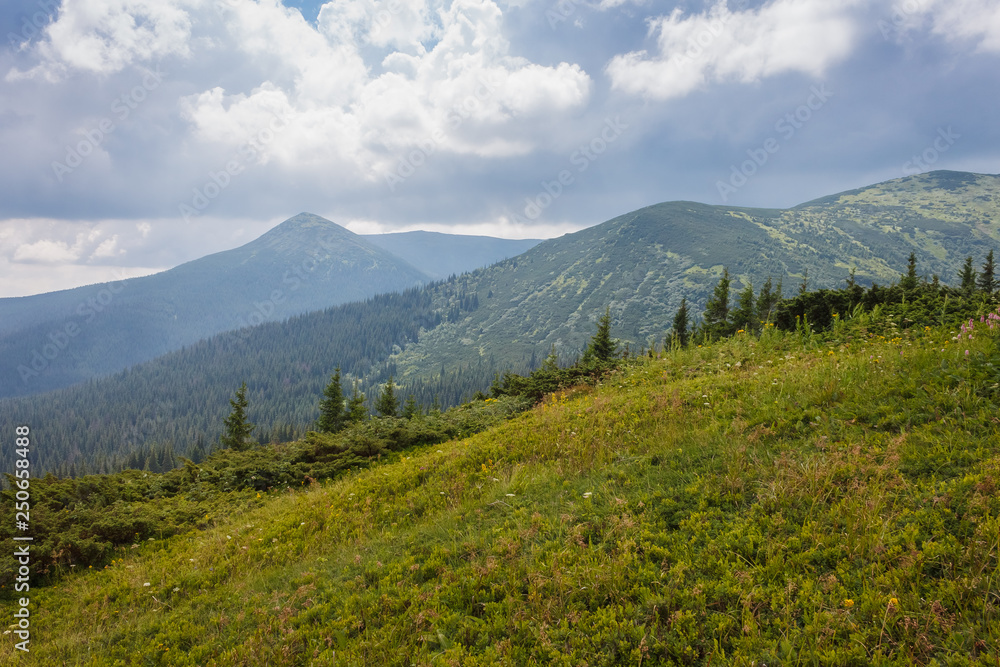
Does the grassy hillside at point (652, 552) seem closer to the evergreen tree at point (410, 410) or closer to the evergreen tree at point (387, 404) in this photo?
the evergreen tree at point (410, 410)

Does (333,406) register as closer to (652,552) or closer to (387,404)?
(387,404)

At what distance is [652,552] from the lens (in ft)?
16.0

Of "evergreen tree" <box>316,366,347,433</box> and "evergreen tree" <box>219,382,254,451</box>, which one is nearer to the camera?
"evergreen tree" <box>219,382,254,451</box>

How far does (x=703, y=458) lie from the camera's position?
659 cm

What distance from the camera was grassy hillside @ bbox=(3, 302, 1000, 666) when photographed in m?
3.79

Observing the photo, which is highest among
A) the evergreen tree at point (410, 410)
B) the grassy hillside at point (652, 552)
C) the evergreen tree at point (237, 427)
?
the grassy hillside at point (652, 552)

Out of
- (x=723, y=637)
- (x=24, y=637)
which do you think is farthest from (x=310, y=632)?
(x=24, y=637)

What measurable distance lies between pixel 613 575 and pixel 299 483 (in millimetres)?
10532

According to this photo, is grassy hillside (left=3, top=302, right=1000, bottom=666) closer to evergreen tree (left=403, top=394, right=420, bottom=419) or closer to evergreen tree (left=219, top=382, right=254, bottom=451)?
evergreen tree (left=403, top=394, right=420, bottom=419)

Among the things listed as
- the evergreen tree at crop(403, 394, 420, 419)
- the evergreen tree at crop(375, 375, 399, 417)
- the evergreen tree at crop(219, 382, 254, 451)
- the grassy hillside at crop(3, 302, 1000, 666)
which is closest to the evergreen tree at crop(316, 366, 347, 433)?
the evergreen tree at crop(375, 375, 399, 417)

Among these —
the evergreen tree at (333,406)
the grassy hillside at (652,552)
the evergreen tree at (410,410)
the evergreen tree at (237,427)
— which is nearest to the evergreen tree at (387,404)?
the evergreen tree at (333,406)

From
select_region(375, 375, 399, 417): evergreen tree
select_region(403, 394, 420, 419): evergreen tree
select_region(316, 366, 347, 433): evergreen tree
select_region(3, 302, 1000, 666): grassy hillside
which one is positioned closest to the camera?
select_region(3, 302, 1000, 666): grassy hillside

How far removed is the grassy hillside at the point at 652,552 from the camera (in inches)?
149

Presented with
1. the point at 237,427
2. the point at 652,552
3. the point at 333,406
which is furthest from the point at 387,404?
the point at 652,552
